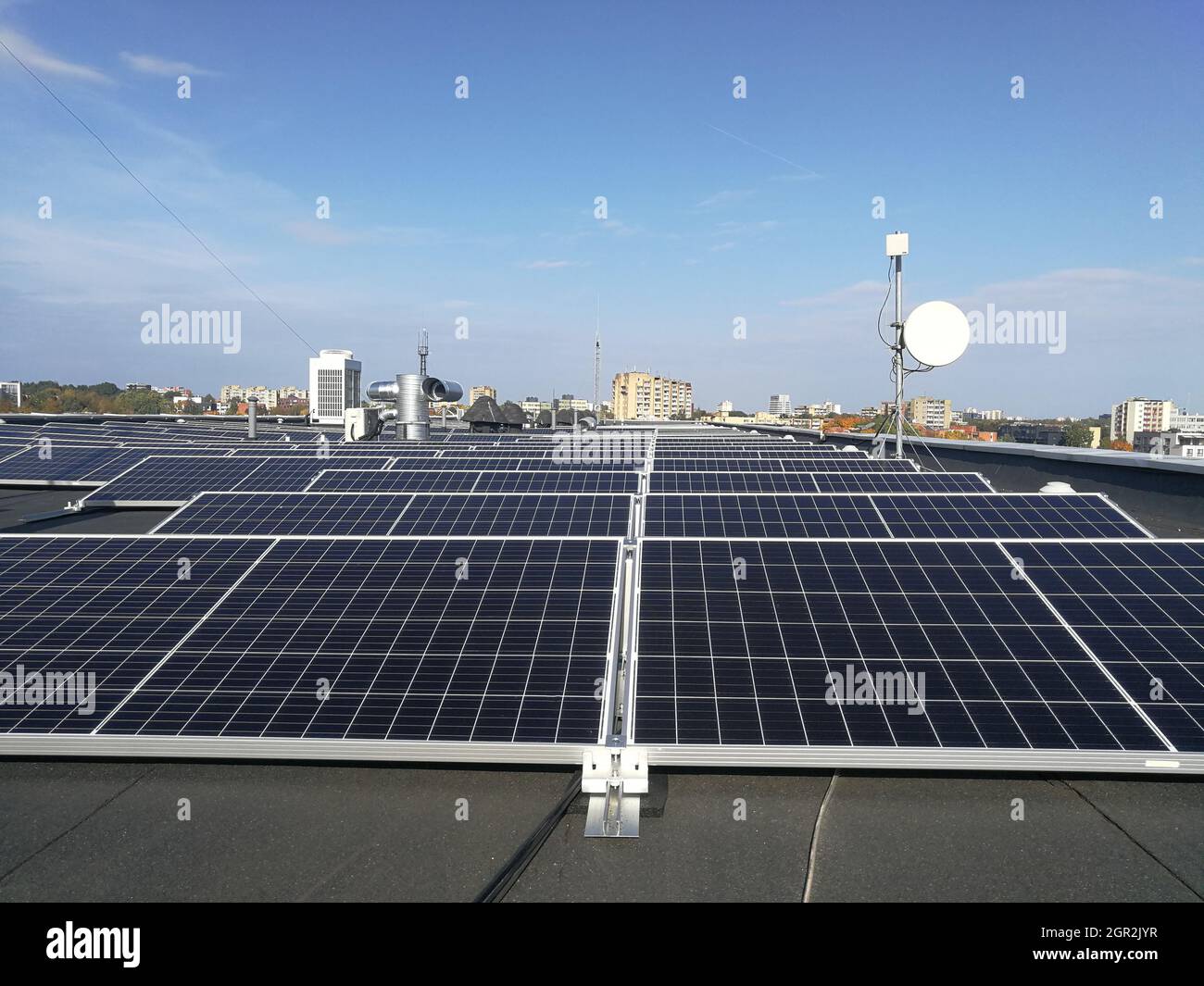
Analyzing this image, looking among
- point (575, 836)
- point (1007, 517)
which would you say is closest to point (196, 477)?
point (575, 836)

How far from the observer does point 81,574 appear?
8.84 meters

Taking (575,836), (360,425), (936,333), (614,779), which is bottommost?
(575,836)

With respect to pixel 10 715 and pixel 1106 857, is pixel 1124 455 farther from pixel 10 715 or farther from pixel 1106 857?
pixel 10 715

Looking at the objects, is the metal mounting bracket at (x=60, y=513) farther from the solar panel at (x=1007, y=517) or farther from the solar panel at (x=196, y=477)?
the solar panel at (x=1007, y=517)

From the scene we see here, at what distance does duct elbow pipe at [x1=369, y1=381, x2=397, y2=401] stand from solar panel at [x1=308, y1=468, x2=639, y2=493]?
2154 cm

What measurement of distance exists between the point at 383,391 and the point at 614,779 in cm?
3885

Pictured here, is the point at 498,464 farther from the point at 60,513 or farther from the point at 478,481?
the point at 60,513

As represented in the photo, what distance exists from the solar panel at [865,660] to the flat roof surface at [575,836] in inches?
18.9

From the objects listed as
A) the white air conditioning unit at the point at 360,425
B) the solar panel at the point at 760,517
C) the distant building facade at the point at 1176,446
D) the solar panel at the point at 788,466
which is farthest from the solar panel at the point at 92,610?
the white air conditioning unit at the point at 360,425

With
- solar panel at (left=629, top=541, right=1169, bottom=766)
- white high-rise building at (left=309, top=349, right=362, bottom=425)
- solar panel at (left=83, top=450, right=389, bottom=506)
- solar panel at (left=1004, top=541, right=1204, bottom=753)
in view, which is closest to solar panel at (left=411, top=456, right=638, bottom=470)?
solar panel at (left=83, top=450, right=389, bottom=506)

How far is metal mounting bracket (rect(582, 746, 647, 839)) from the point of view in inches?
237

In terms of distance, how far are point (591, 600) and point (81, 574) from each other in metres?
5.74

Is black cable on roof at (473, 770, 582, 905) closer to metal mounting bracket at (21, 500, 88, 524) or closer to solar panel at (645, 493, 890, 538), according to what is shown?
solar panel at (645, 493, 890, 538)

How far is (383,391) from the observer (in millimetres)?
42375
